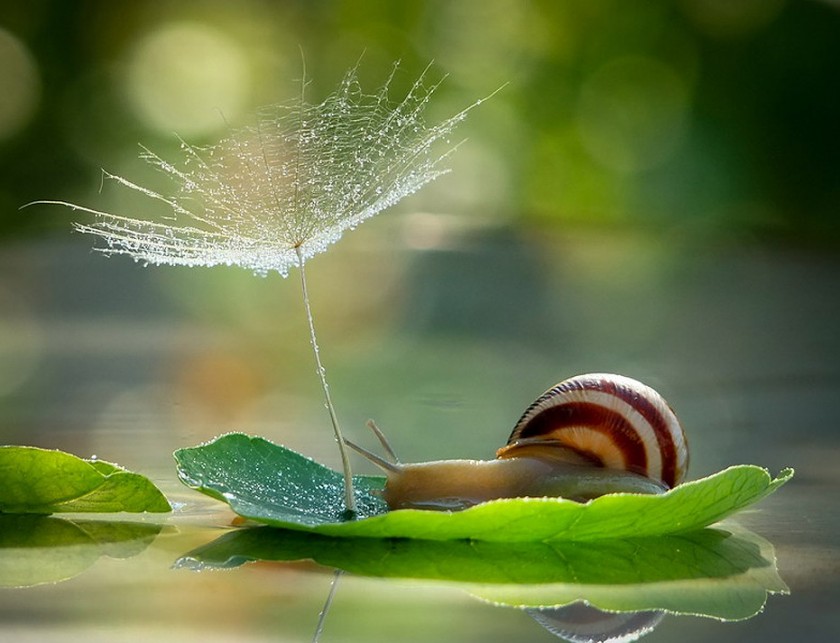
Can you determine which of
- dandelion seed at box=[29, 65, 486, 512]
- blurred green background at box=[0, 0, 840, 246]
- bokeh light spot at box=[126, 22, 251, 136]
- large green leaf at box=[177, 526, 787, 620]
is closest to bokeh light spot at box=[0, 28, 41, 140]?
blurred green background at box=[0, 0, 840, 246]

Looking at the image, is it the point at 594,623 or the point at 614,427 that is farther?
the point at 614,427

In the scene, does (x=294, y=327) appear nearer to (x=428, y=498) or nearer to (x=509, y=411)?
(x=509, y=411)

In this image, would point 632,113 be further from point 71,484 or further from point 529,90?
point 71,484

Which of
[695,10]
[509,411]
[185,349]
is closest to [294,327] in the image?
[185,349]

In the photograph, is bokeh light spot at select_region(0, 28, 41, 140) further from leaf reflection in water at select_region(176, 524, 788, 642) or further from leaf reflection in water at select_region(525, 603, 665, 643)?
leaf reflection in water at select_region(525, 603, 665, 643)

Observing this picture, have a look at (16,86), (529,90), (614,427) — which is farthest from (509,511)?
(16,86)

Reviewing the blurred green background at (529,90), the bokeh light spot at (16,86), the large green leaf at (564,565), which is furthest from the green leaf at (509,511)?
the bokeh light spot at (16,86)
